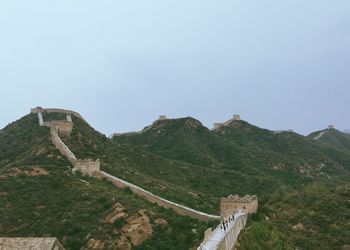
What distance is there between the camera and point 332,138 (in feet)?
480

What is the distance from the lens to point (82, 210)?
42.2m

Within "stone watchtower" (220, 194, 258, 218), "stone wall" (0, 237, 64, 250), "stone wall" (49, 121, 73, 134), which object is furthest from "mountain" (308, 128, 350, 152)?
"stone wall" (0, 237, 64, 250)

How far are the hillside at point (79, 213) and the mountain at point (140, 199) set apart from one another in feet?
0.27

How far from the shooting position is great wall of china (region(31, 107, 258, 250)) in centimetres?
2749

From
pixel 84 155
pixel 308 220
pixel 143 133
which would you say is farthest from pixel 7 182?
pixel 143 133

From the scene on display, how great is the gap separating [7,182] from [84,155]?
40.9 feet

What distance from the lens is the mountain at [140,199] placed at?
3706 centimetres

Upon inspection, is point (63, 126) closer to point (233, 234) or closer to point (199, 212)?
point (199, 212)

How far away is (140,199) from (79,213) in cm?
611

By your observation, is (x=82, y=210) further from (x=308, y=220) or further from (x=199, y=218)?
(x=308, y=220)

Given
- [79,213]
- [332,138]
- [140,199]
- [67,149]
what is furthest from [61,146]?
[332,138]

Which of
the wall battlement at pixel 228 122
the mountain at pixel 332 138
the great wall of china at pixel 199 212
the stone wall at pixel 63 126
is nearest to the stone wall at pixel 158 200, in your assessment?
the great wall of china at pixel 199 212

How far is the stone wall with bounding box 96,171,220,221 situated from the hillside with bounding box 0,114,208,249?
2.39 ft

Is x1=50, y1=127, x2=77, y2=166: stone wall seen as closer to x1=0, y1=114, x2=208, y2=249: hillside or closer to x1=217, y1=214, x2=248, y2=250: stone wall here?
x1=0, y1=114, x2=208, y2=249: hillside
